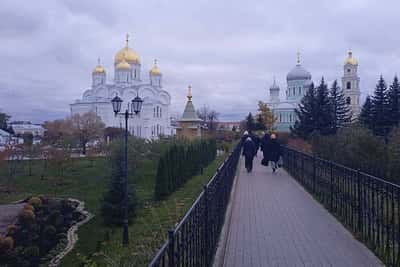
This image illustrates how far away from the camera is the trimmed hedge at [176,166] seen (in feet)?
46.7

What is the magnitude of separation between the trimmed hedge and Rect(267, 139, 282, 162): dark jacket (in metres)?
3.33

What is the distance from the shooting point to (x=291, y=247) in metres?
6.05

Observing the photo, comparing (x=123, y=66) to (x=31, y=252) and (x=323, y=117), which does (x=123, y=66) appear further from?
(x=31, y=252)

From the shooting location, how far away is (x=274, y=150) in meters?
16.0

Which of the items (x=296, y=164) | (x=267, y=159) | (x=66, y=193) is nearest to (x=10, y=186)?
(x=66, y=193)

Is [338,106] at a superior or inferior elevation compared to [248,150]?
superior

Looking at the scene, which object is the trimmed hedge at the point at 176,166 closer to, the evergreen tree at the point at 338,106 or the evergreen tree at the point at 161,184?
the evergreen tree at the point at 161,184

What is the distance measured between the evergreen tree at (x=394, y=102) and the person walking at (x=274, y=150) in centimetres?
1529

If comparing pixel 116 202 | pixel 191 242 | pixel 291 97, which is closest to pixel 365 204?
pixel 191 242

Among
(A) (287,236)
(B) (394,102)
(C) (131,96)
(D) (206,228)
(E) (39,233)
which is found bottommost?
(E) (39,233)

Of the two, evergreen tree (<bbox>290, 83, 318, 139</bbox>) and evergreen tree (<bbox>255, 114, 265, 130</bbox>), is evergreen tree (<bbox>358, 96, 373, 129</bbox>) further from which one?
evergreen tree (<bbox>255, 114, 265, 130</bbox>)

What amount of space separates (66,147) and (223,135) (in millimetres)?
29298

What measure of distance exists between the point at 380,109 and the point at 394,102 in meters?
1.12

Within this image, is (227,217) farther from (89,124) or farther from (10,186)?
(89,124)
